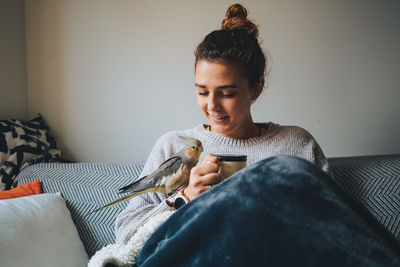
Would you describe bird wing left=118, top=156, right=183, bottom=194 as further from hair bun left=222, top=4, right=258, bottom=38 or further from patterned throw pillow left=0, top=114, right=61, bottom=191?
patterned throw pillow left=0, top=114, right=61, bottom=191

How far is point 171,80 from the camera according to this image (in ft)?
5.14

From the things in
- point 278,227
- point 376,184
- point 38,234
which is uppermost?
point 278,227

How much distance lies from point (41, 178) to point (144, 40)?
0.94 meters

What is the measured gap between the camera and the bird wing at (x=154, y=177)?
68cm

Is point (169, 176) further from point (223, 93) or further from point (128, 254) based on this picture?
point (223, 93)

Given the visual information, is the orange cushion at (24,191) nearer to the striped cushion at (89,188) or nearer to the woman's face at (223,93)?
the striped cushion at (89,188)

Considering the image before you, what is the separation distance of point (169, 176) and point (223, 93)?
36 cm

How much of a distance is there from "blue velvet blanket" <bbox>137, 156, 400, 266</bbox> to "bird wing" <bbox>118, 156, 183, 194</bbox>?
0.64 ft

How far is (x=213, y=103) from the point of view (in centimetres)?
90

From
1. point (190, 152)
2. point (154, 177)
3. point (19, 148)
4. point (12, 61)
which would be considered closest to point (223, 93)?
point (190, 152)

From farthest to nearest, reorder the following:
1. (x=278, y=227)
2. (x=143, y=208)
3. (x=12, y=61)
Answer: (x=12, y=61) → (x=143, y=208) → (x=278, y=227)

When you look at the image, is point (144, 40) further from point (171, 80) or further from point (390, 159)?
point (390, 159)

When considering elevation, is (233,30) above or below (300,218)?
above

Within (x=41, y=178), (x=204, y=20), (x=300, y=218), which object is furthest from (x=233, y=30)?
(x=41, y=178)
